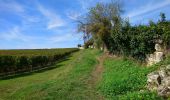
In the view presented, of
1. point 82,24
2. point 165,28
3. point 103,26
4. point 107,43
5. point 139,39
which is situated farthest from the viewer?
point 82,24

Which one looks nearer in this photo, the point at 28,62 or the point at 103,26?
the point at 28,62

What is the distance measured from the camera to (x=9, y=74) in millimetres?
34500

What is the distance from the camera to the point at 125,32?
32.8 meters

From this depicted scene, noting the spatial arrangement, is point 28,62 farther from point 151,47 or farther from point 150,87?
point 150,87

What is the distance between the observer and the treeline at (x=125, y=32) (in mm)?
23953

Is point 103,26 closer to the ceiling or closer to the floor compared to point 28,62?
closer to the ceiling

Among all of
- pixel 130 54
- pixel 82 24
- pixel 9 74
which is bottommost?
pixel 9 74

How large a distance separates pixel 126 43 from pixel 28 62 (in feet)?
51.7

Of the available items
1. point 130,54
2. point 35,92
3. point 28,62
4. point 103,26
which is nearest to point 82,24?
point 103,26

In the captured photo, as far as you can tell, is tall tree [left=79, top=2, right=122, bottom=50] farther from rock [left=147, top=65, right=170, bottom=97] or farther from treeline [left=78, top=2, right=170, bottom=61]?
rock [left=147, top=65, right=170, bottom=97]

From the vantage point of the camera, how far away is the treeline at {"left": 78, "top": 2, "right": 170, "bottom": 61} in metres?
24.0

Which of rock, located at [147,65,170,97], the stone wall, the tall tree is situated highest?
the tall tree

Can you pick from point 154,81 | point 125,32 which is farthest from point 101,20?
point 154,81

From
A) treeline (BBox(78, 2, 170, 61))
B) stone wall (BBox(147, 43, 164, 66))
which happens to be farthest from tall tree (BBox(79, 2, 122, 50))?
stone wall (BBox(147, 43, 164, 66))
